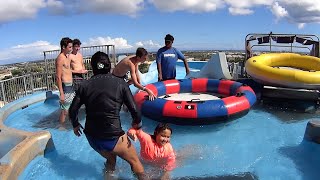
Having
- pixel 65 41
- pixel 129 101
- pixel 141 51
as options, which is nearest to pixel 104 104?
pixel 129 101

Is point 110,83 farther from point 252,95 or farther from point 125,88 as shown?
point 252,95

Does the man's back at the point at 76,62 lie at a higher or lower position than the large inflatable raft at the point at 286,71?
higher

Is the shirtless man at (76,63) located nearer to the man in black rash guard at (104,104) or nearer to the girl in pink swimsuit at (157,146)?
the girl in pink swimsuit at (157,146)

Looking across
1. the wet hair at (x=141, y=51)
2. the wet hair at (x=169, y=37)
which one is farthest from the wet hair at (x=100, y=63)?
the wet hair at (x=169, y=37)

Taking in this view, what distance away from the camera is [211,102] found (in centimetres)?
574

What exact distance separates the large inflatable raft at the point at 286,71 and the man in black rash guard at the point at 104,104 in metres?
4.78

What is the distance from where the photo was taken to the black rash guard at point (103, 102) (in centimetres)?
290

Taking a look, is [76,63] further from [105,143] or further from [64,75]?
[105,143]

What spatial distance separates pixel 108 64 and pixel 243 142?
3.17m

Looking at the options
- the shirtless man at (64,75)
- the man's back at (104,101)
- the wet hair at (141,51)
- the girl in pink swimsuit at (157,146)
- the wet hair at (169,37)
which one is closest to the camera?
the man's back at (104,101)

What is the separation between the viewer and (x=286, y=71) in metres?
6.81

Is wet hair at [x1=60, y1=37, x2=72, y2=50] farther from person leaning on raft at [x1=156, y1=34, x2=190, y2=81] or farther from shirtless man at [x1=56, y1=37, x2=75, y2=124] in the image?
person leaning on raft at [x1=156, y1=34, x2=190, y2=81]

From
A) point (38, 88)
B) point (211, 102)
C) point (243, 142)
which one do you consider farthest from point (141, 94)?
point (38, 88)

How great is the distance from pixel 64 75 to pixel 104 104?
322cm
